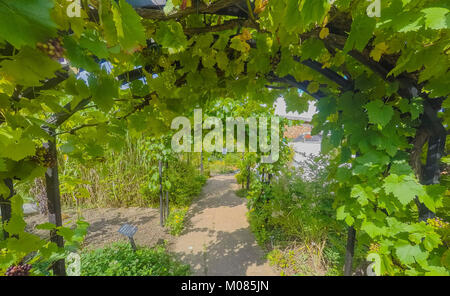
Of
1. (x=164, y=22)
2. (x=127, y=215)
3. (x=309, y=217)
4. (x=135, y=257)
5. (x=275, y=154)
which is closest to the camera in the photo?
(x=164, y=22)

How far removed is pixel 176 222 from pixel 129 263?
109 cm

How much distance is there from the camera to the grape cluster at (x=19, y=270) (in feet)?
2.11

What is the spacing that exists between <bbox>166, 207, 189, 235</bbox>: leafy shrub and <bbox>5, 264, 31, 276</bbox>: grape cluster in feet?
9.07

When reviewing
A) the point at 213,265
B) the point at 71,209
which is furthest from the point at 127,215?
the point at 213,265

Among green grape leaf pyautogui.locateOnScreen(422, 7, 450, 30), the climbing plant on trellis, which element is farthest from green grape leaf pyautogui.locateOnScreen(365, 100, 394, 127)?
green grape leaf pyautogui.locateOnScreen(422, 7, 450, 30)

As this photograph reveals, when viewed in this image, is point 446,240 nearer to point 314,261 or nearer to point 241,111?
point 314,261

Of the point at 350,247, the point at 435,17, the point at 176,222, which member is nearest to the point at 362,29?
the point at 435,17

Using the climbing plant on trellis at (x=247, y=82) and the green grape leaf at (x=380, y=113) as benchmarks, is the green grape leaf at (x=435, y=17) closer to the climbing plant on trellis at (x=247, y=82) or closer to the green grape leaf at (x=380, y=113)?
the climbing plant on trellis at (x=247, y=82)

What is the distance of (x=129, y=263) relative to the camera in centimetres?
238

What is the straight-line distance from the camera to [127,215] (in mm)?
3949

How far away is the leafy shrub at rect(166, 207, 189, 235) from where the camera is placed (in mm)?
3284

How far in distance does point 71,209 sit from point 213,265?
381 cm

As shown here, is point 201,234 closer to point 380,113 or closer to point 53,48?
point 380,113

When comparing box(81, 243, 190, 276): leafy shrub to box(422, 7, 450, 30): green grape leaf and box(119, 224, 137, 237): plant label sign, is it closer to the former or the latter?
box(119, 224, 137, 237): plant label sign
